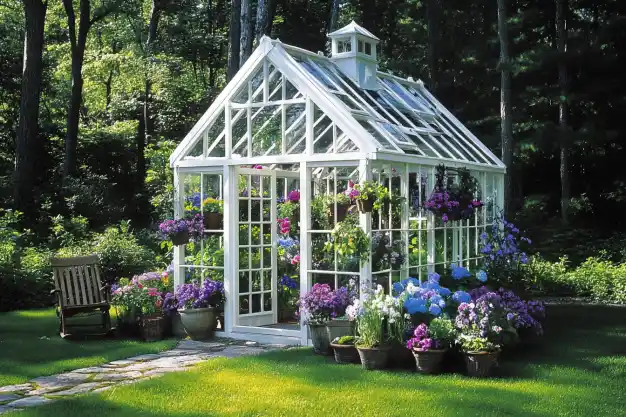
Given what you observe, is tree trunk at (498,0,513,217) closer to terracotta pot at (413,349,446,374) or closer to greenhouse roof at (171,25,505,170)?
greenhouse roof at (171,25,505,170)

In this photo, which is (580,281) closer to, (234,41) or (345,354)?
(345,354)

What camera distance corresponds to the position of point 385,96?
10.3 meters

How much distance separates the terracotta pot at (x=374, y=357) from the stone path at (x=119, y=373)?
4.72 feet

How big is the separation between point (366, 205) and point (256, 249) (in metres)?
2.27

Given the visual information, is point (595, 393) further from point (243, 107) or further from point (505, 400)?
point (243, 107)

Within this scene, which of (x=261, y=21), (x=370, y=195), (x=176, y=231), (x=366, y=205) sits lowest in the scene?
(x=176, y=231)

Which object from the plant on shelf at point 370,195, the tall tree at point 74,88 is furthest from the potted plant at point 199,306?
the tall tree at point 74,88

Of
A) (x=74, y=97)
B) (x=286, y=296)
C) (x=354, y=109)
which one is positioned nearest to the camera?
(x=354, y=109)

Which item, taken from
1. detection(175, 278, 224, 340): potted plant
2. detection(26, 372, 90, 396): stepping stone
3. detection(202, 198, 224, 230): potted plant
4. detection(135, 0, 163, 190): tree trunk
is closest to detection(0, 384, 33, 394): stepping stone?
detection(26, 372, 90, 396): stepping stone

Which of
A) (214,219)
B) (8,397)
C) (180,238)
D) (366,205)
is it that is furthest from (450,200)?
(8,397)

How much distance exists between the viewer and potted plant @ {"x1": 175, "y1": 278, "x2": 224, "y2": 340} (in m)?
8.99

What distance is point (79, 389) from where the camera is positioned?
21.6ft

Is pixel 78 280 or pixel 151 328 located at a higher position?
pixel 78 280

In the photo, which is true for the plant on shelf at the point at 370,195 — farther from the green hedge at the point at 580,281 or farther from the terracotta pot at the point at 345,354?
the green hedge at the point at 580,281
